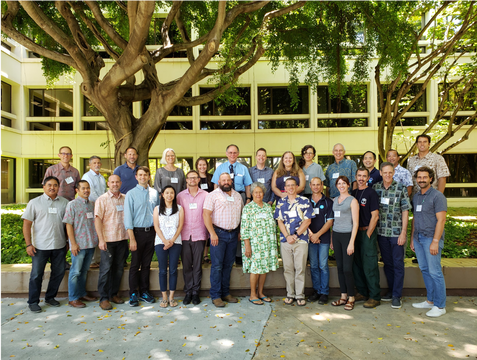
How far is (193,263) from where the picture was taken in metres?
4.95

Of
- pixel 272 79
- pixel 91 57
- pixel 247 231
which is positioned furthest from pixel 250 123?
pixel 247 231

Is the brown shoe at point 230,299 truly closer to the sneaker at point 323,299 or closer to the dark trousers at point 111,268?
the sneaker at point 323,299

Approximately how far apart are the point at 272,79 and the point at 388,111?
320 inches

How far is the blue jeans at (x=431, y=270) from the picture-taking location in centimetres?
447

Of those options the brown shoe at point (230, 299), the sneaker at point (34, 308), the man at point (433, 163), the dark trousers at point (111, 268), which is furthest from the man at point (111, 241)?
the man at point (433, 163)

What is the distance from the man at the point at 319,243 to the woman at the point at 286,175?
1.23 ft

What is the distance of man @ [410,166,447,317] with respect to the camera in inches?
175

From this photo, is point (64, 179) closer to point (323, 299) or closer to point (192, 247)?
point (192, 247)

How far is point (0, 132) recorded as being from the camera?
16.1m

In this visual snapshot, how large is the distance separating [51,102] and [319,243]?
17.8 meters

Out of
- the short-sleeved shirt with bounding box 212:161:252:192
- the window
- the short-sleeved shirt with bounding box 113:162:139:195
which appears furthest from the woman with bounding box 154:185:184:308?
the window

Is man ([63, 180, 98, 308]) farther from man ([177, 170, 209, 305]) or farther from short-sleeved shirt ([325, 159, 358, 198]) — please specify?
short-sleeved shirt ([325, 159, 358, 198])

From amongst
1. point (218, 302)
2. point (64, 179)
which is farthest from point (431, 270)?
point (64, 179)

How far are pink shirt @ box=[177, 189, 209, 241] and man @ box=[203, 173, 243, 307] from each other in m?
0.14
